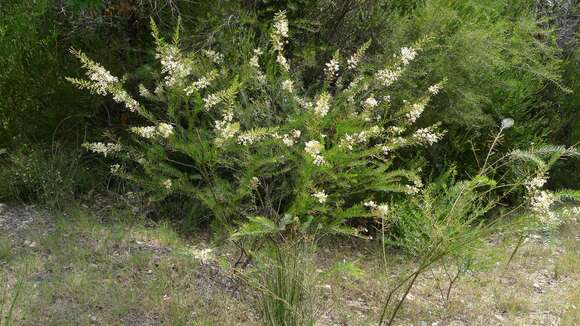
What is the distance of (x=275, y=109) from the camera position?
177 inches

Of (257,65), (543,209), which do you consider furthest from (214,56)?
(543,209)

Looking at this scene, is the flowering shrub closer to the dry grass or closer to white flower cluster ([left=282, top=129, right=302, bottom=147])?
white flower cluster ([left=282, top=129, right=302, bottom=147])

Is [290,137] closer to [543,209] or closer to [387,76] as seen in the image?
[387,76]

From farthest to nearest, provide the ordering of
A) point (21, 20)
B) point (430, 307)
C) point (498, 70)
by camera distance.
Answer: point (498, 70)
point (21, 20)
point (430, 307)

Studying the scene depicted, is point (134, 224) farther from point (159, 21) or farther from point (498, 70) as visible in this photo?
point (498, 70)

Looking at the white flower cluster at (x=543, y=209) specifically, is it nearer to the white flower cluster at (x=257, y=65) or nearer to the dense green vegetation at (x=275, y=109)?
the dense green vegetation at (x=275, y=109)

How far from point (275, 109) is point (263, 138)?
498 mm

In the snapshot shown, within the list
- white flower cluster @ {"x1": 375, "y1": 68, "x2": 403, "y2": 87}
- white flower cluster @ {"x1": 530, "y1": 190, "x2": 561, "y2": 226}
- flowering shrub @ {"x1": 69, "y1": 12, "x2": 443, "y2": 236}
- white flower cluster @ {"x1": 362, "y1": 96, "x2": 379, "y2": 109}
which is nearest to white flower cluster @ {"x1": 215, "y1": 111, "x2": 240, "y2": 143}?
flowering shrub @ {"x1": 69, "y1": 12, "x2": 443, "y2": 236}

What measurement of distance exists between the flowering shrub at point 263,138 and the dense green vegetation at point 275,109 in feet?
0.06

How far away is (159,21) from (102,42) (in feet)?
1.79

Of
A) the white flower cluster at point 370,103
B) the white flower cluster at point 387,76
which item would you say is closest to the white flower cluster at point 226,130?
the white flower cluster at point 370,103

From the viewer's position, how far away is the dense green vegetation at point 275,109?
4180 mm

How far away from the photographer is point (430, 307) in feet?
13.7

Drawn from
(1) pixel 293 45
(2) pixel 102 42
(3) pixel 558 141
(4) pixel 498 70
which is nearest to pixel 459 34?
(4) pixel 498 70
